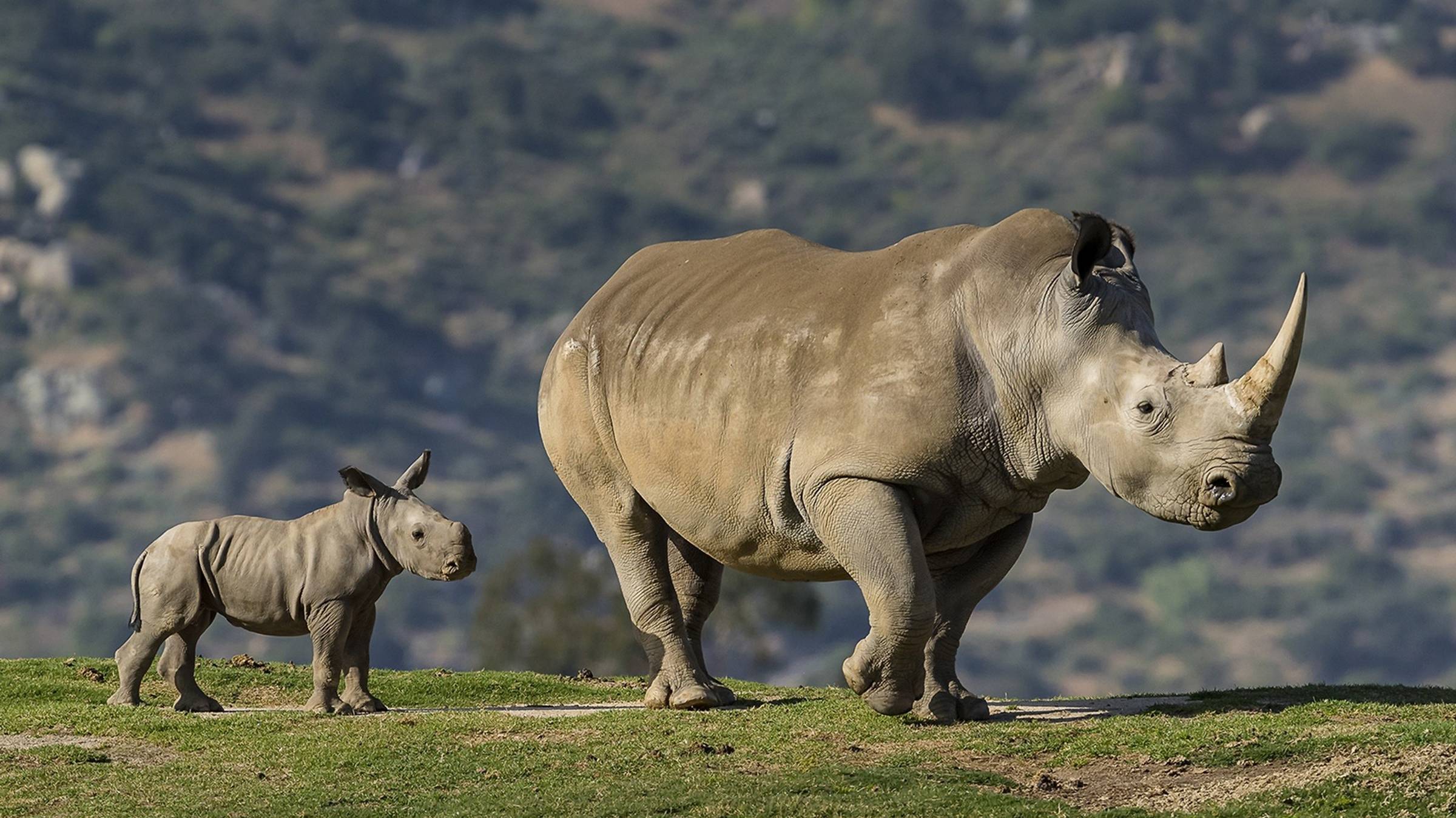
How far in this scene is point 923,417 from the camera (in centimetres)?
1450

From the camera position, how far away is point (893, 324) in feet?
48.7

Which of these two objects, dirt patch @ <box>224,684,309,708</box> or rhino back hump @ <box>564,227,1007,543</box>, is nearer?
rhino back hump @ <box>564,227,1007,543</box>

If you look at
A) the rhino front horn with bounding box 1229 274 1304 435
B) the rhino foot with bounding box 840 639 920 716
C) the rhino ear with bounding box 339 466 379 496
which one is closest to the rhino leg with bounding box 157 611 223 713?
the rhino ear with bounding box 339 466 379 496

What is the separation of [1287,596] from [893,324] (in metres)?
178

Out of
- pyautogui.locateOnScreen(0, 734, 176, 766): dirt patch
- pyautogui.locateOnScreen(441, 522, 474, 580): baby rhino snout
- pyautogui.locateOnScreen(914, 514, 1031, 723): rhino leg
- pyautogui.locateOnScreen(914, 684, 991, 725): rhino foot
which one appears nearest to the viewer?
pyautogui.locateOnScreen(0, 734, 176, 766): dirt patch

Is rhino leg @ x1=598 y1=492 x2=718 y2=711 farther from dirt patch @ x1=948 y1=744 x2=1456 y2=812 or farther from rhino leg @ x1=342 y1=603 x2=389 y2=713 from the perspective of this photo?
dirt patch @ x1=948 y1=744 x2=1456 y2=812

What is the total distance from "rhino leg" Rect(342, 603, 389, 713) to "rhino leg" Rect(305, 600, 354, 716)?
4.1 inches

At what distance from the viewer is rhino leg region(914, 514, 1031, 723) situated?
50.0 ft

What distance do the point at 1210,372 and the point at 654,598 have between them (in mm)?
4786

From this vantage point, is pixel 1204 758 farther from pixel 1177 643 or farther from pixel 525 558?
pixel 1177 643

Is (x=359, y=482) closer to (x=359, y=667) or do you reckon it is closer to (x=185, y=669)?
(x=359, y=667)

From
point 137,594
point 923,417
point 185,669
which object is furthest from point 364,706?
point 923,417

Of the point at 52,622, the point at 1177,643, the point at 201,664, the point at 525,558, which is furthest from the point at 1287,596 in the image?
the point at 201,664

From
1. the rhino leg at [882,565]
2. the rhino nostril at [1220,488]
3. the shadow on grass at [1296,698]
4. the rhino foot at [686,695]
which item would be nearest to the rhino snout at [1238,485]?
the rhino nostril at [1220,488]
